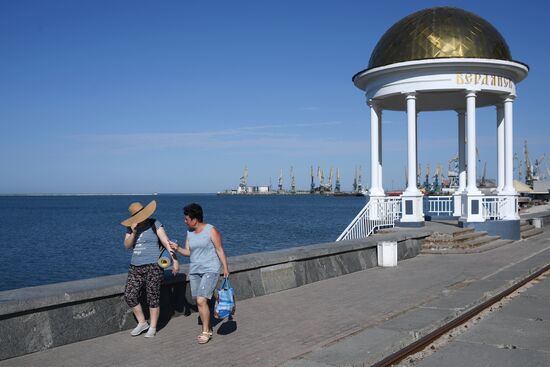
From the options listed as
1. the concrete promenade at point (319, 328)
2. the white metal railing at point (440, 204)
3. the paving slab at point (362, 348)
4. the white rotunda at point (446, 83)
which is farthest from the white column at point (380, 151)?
the paving slab at point (362, 348)

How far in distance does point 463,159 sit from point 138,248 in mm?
20605

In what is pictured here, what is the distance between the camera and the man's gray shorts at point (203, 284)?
7309 millimetres

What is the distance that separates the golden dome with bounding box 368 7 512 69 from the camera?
1994 centimetres

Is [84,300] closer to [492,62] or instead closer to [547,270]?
[547,270]

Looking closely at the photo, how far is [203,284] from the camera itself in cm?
733

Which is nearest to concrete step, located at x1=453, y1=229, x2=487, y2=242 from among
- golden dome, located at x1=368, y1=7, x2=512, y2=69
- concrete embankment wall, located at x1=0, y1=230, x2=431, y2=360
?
golden dome, located at x1=368, y1=7, x2=512, y2=69

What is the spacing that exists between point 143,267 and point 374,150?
15957 mm

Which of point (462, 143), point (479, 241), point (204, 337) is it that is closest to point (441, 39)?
point (462, 143)

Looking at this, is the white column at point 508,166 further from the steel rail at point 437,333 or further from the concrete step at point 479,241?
the steel rail at point 437,333

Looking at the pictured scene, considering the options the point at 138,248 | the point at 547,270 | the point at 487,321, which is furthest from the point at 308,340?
the point at 547,270

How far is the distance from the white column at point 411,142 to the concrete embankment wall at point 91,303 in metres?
10.00

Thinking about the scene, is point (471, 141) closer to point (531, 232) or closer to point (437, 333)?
point (531, 232)

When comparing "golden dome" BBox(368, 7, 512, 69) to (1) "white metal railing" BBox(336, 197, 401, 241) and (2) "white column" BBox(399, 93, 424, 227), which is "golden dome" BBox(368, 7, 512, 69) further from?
(1) "white metal railing" BBox(336, 197, 401, 241)

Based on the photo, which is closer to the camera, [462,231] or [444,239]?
[444,239]
